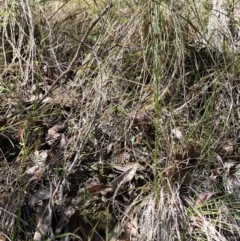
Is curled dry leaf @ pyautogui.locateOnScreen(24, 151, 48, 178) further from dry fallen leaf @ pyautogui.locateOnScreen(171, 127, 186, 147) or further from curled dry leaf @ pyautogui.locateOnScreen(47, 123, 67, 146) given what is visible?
dry fallen leaf @ pyautogui.locateOnScreen(171, 127, 186, 147)

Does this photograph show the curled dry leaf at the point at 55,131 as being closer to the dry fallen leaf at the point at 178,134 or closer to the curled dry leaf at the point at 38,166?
the curled dry leaf at the point at 38,166

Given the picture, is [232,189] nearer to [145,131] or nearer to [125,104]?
[145,131]

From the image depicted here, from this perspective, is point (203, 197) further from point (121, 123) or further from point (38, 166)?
point (38, 166)

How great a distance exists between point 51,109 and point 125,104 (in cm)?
35

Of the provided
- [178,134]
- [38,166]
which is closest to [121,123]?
[178,134]

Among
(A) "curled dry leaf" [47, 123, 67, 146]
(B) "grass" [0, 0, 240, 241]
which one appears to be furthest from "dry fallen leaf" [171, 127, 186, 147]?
(A) "curled dry leaf" [47, 123, 67, 146]

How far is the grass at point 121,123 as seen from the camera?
6.26ft

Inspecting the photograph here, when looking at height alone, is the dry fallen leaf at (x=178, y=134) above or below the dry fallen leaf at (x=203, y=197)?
above

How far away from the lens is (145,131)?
2273 millimetres

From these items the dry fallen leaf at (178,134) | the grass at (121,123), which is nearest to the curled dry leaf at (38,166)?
the grass at (121,123)

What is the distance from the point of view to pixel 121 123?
228 centimetres

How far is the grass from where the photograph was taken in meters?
1.91

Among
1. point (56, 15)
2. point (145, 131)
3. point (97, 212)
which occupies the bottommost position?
point (97, 212)

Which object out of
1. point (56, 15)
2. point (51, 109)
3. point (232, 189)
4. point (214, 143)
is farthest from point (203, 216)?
point (56, 15)
